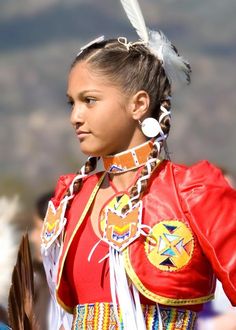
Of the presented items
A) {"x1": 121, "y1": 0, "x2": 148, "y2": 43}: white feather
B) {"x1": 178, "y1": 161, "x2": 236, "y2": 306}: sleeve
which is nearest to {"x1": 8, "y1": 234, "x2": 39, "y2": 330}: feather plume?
{"x1": 178, "y1": 161, "x2": 236, "y2": 306}: sleeve

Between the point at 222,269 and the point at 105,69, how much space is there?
584 millimetres

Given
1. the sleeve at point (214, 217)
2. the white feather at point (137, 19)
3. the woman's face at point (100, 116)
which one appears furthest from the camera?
the white feather at point (137, 19)

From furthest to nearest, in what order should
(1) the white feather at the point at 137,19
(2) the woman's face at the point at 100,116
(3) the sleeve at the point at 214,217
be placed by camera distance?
(1) the white feather at the point at 137,19 < (2) the woman's face at the point at 100,116 < (3) the sleeve at the point at 214,217

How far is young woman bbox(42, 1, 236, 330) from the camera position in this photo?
2.65 meters

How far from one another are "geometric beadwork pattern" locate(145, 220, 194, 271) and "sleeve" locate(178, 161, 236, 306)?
0.03m

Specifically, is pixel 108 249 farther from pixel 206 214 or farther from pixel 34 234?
pixel 34 234

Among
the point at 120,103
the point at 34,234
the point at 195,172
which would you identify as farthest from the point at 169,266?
the point at 34,234

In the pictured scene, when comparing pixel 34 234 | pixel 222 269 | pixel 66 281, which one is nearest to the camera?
pixel 222 269

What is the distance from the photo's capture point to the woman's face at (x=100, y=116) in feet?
8.99

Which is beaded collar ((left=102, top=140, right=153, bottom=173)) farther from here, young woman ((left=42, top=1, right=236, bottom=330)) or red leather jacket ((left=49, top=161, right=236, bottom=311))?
red leather jacket ((left=49, top=161, right=236, bottom=311))

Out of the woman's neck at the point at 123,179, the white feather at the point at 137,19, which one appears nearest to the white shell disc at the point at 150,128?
the woman's neck at the point at 123,179

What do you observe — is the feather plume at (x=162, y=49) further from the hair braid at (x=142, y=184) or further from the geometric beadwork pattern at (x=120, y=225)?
the geometric beadwork pattern at (x=120, y=225)

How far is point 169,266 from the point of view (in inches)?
104

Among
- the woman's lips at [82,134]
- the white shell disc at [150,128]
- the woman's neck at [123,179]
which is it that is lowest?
the woman's neck at [123,179]
